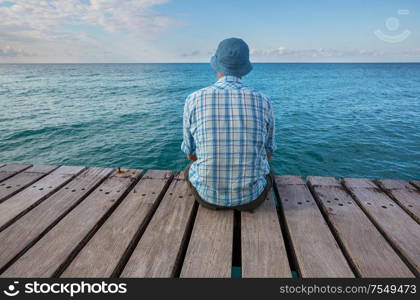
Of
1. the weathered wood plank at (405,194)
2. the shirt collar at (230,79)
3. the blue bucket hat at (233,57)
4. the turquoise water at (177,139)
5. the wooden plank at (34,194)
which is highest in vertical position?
the blue bucket hat at (233,57)

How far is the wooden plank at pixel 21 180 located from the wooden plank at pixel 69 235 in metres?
1.04

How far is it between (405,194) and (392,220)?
2.55 ft

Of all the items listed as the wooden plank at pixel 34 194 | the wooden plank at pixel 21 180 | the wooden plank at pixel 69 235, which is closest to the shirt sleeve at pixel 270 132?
the wooden plank at pixel 69 235

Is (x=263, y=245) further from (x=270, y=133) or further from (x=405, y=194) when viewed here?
(x=405, y=194)

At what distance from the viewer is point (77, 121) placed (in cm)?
1712

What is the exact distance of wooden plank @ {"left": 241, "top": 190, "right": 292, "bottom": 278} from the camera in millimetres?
2016

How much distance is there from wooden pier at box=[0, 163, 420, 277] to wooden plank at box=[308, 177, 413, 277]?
10mm

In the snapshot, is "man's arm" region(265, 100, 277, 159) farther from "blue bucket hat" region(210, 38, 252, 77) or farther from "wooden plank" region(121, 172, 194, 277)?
"wooden plank" region(121, 172, 194, 277)

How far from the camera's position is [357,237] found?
7.97ft

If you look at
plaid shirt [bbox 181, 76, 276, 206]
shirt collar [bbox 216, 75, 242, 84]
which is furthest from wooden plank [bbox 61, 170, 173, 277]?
shirt collar [bbox 216, 75, 242, 84]

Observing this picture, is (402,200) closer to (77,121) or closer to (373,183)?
(373,183)

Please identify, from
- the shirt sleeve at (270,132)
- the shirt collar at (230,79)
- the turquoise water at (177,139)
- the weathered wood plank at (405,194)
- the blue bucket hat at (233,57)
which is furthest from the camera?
the turquoise water at (177,139)

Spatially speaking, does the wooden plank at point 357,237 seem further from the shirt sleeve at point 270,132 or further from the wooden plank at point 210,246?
the wooden plank at point 210,246

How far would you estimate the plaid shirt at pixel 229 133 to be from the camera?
7.92 ft
